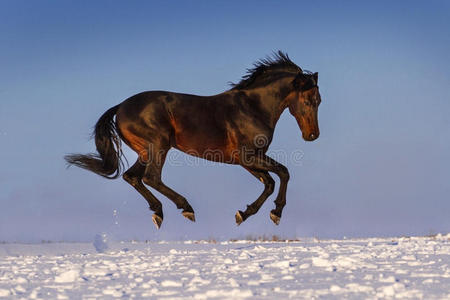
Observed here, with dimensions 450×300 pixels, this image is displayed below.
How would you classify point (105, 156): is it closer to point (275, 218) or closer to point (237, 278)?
point (275, 218)

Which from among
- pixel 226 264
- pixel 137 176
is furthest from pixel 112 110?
pixel 226 264

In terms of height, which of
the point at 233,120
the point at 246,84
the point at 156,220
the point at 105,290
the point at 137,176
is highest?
the point at 246,84

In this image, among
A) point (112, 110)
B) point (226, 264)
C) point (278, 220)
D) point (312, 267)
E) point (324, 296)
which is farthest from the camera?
point (112, 110)

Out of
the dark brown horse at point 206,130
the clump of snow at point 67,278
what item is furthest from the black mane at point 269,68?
the clump of snow at point 67,278

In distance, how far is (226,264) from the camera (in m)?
5.21

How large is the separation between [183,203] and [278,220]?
136 cm

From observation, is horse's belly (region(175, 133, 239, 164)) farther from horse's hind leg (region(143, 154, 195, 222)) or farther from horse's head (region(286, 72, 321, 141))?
horse's head (region(286, 72, 321, 141))

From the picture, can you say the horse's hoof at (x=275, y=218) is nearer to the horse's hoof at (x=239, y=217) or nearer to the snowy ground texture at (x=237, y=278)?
the horse's hoof at (x=239, y=217)

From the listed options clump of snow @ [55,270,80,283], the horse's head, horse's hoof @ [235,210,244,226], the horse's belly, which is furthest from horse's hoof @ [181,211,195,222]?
clump of snow @ [55,270,80,283]

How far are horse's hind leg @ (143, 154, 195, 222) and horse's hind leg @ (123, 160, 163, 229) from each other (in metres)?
0.13

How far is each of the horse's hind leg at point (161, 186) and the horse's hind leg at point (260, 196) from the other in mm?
688

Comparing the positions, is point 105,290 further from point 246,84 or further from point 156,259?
point 246,84

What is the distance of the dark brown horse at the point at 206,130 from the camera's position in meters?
7.78

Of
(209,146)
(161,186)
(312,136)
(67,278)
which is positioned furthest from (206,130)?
(67,278)
